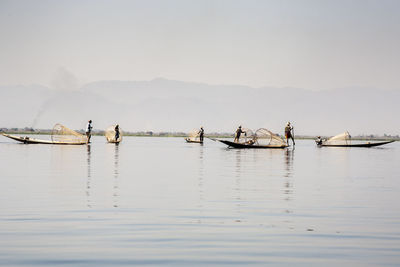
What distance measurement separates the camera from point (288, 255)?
9.38 m

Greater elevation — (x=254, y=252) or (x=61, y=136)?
(x=61, y=136)

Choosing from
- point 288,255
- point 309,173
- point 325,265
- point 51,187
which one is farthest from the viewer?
point 309,173

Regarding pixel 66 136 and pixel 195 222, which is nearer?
pixel 195 222

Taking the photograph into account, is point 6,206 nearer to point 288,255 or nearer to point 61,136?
point 288,255

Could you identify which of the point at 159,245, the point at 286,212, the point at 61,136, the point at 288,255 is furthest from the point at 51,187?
Result: the point at 61,136

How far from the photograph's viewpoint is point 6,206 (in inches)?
564

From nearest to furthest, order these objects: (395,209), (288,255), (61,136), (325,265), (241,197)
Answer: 1. (325,265)
2. (288,255)
3. (395,209)
4. (241,197)
5. (61,136)

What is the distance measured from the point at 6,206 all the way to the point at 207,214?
16.2 ft

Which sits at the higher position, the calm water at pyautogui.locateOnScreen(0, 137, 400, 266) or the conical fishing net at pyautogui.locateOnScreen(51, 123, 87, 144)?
the conical fishing net at pyautogui.locateOnScreen(51, 123, 87, 144)

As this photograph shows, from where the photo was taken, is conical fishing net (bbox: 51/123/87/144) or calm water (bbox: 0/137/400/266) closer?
calm water (bbox: 0/137/400/266)

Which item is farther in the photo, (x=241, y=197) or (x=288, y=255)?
(x=241, y=197)

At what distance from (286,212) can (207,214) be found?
2.00m

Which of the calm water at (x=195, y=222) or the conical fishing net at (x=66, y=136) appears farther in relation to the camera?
the conical fishing net at (x=66, y=136)

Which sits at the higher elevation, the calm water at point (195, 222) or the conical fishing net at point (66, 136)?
the conical fishing net at point (66, 136)
